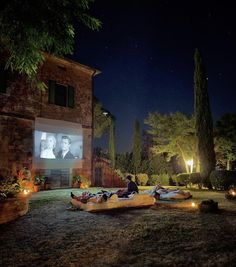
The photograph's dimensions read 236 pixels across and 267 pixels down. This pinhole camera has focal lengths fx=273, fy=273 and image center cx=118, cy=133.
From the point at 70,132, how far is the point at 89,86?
12.2ft

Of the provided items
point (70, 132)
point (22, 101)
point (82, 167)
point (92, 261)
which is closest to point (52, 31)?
point (92, 261)

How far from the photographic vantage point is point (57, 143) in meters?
18.0

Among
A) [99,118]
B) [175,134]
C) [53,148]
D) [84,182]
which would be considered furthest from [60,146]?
[175,134]

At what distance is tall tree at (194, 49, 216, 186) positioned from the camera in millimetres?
17109

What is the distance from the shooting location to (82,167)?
17953mm

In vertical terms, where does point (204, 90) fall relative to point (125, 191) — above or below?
above

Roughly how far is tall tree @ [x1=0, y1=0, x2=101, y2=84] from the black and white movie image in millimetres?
10415

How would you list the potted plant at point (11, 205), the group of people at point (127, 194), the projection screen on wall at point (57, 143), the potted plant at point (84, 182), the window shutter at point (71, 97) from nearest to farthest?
1. the potted plant at point (11, 205)
2. the group of people at point (127, 194)
3. the projection screen on wall at point (57, 143)
4. the potted plant at point (84, 182)
5. the window shutter at point (71, 97)

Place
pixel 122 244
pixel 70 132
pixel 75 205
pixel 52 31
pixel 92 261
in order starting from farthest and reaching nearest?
1. pixel 70 132
2. pixel 75 205
3. pixel 52 31
4. pixel 122 244
5. pixel 92 261

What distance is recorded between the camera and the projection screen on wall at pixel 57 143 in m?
16.0

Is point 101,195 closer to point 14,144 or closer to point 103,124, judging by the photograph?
point 14,144

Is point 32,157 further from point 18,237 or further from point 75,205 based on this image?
point 18,237

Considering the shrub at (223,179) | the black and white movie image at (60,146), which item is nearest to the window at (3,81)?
the black and white movie image at (60,146)

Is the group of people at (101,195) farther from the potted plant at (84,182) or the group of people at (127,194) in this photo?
the potted plant at (84,182)
